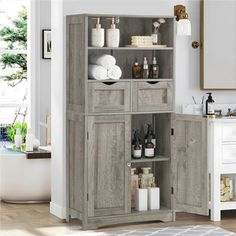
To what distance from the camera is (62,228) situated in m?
5.68

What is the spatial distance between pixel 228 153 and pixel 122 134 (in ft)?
3.10

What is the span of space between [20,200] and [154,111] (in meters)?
1.77

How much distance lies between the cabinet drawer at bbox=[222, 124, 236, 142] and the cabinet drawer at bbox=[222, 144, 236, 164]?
51 mm

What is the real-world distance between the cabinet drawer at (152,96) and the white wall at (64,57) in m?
0.46

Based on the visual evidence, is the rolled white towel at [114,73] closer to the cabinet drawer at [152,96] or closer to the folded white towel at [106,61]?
the folded white towel at [106,61]

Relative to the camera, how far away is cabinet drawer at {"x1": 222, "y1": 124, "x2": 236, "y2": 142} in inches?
234

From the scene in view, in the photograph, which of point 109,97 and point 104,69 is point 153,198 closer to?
point 109,97

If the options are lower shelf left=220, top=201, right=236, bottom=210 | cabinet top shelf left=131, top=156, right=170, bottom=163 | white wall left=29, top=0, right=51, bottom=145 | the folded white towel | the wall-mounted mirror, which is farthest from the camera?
white wall left=29, top=0, right=51, bottom=145

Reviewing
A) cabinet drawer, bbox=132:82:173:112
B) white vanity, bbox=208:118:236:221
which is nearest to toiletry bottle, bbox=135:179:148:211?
white vanity, bbox=208:118:236:221

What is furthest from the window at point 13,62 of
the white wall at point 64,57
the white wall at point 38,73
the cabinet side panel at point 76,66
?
the cabinet side panel at point 76,66

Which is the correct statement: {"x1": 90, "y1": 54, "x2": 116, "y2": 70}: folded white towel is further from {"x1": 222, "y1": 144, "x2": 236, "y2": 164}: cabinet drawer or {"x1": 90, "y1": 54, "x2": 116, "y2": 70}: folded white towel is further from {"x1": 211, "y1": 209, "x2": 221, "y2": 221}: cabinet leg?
{"x1": 211, "y1": 209, "x2": 221, "y2": 221}: cabinet leg

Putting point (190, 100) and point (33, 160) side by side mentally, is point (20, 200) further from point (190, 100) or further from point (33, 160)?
point (190, 100)

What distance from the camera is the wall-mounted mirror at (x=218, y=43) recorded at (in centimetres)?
632

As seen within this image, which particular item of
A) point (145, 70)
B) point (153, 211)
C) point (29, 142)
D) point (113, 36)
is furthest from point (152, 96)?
point (29, 142)
